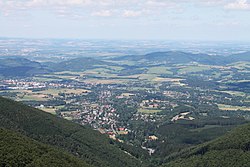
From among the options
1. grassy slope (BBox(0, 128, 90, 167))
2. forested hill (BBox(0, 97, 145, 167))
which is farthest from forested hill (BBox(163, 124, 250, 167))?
grassy slope (BBox(0, 128, 90, 167))

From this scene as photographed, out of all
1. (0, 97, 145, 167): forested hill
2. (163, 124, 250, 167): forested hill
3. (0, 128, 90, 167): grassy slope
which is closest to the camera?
(0, 128, 90, 167): grassy slope

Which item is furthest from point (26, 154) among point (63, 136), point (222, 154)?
point (222, 154)

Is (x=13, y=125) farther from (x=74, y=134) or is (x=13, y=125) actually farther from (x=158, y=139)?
(x=158, y=139)

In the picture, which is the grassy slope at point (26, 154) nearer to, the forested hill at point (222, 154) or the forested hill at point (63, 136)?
the forested hill at point (63, 136)

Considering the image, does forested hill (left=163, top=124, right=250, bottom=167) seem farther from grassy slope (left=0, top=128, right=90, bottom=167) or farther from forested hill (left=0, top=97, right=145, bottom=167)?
grassy slope (left=0, top=128, right=90, bottom=167)

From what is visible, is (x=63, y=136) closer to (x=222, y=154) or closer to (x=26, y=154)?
(x=26, y=154)
